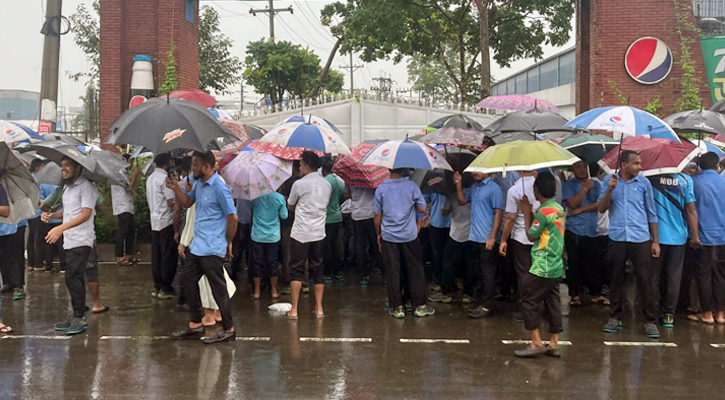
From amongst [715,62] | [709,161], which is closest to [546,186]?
[709,161]

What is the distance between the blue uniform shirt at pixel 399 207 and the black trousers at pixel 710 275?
3.17m

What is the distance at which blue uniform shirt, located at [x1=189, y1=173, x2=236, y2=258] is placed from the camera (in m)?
6.77

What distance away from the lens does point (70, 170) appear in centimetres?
732

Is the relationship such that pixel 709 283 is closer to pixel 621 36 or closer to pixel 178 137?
pixel 178 137

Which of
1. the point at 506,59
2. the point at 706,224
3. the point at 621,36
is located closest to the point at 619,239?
the point at 706,224

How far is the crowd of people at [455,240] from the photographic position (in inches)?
268

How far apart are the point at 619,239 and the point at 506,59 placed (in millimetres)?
17285

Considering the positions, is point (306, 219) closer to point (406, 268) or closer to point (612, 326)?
point (406, 268)

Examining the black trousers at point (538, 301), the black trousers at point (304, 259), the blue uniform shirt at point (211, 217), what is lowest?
the black trousers at point (538, 301)

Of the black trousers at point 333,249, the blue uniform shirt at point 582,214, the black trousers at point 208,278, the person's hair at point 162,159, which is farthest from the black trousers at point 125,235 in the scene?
the blue uniform shirt at point 582,214

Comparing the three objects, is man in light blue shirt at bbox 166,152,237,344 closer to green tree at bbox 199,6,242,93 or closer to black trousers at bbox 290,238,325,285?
black trousers at bbox 290,238,325,285

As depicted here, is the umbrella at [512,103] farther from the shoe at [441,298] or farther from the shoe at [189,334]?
the shoe at [189,334]

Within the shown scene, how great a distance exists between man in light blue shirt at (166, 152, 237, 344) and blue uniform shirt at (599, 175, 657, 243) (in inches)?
155

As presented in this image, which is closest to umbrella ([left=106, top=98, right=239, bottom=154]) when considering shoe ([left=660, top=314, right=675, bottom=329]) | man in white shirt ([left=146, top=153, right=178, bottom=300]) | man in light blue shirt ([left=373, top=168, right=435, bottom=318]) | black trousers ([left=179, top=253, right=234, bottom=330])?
black trousers ([left=179, top=253, right=234, bottom=330])
